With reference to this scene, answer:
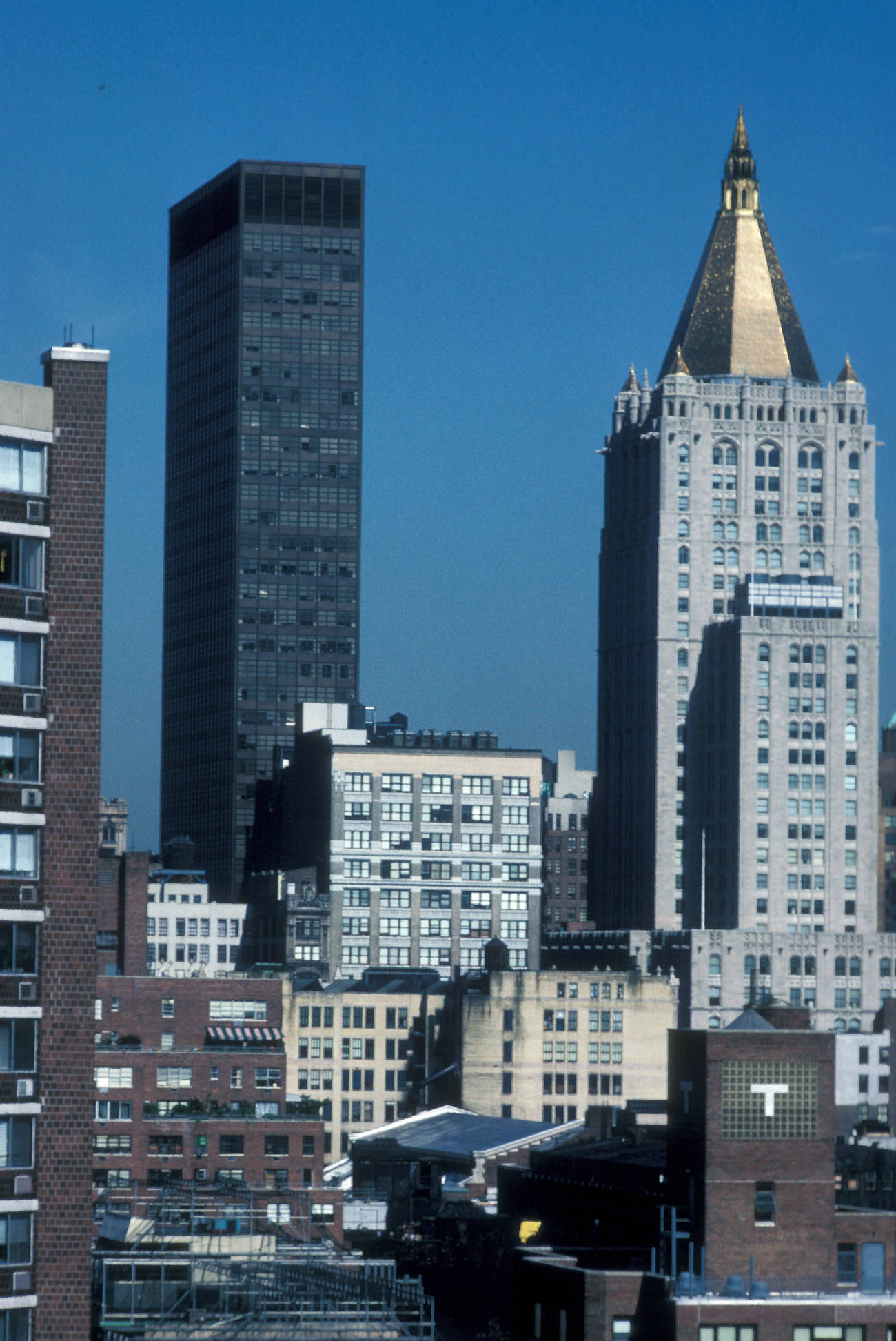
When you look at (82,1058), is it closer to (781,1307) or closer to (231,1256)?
(231,1256)

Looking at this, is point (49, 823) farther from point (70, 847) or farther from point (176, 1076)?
point (176, 1076)

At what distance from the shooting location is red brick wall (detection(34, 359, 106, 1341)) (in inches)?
3310

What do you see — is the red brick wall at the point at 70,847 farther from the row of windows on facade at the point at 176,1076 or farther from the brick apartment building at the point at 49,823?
the row of windows on facade at the point at 176,1076

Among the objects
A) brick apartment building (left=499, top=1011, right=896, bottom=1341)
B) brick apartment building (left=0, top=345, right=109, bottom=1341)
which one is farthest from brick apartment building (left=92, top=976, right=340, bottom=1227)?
brick apartment building (left=0, top=345, right=109, bottom=1341)

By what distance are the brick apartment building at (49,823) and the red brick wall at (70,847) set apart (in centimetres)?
5

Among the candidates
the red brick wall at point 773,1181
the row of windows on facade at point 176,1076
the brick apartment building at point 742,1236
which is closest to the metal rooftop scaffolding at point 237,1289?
the brick apartment building at point 742,1236

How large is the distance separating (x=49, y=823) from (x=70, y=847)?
990 millimetres

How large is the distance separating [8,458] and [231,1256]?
3976cm

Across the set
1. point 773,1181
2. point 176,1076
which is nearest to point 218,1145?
point 176,1076

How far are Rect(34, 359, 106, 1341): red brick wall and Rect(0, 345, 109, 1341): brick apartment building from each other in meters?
0.05

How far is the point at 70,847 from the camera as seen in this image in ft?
A: 282

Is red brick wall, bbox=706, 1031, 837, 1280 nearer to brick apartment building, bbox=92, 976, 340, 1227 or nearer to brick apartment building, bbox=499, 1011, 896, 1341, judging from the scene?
brick apartment building, bbox=499, 1011, 896, 1341

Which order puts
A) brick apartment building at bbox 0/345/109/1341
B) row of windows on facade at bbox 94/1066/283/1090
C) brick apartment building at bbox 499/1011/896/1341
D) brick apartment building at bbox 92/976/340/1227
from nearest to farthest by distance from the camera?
brick apartment building at bbox 0/345/109/1341, brick apartment building at bbox 499/1011/896/1341, brick apartment building at bbox 92/976/340/1227, row of windows on facade at bbox 94/1066/283/1090

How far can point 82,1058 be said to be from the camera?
84938mm
